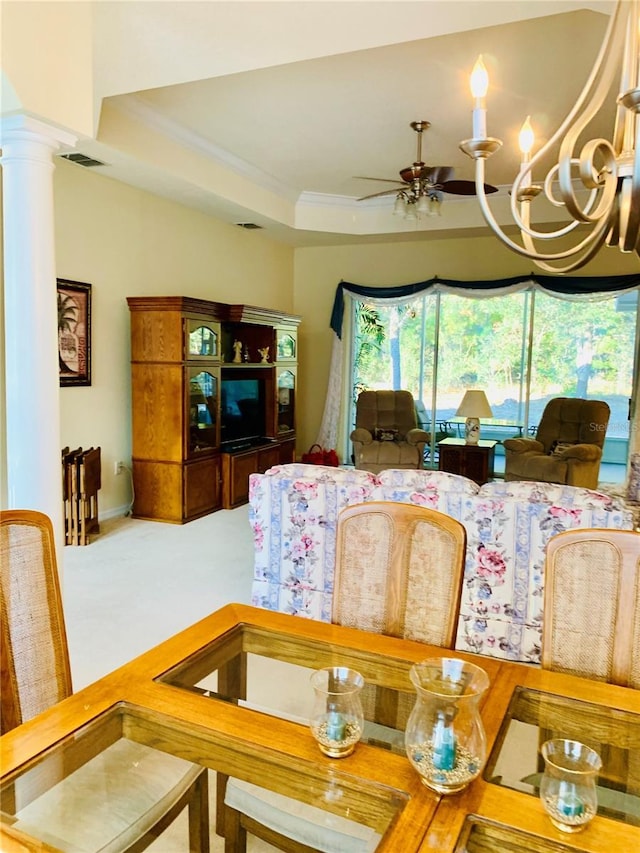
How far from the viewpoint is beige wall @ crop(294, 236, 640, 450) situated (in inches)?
291

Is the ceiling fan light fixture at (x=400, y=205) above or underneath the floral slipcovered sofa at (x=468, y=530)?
above

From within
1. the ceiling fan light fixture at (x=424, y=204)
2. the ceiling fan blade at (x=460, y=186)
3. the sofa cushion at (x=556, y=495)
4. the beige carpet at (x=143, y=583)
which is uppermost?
the ceiling fan blade at (x=460, y=186)

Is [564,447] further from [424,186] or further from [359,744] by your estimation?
[359,744]

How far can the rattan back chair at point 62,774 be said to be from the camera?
1.27 m

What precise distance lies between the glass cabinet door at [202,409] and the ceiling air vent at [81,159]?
5.64 feet

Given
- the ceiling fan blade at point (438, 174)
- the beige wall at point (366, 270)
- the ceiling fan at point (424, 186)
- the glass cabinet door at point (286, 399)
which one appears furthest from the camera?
the beige wall at point (366, 270)

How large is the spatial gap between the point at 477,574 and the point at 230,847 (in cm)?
175

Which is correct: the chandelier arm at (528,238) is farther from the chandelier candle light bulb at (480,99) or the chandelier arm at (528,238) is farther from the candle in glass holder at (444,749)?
the candle in glass holder at (444,749)

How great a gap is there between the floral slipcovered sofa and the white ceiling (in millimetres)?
1981

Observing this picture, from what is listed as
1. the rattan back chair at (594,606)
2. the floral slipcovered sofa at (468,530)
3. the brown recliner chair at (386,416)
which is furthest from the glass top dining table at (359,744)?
the brown recliner chair at (386,416)

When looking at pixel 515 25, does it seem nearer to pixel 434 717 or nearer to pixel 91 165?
pixel 91 165

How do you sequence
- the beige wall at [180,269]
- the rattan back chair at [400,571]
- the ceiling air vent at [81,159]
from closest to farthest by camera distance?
the rattan back chair at [400,571] < the ceiling air vent at [81,159] < the beige wall at [180,269]

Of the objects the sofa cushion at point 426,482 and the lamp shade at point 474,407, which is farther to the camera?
the lamp shade at point 474,407

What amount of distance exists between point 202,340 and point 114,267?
94 cm
